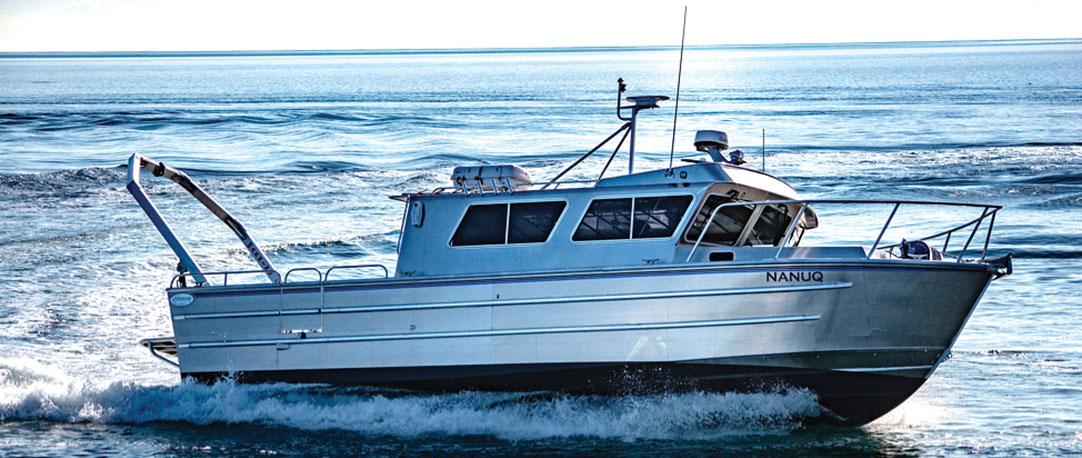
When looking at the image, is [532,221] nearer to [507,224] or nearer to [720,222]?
[507,224]

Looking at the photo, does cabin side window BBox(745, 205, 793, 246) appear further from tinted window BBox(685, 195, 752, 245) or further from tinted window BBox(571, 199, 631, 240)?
tinted window BBox(571, 199, 631, 240)

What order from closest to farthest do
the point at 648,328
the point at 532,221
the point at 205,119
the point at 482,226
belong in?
1. the point at 648,328
2. the point at 532,221
3. the point at 482,226
4. the point at 205,119

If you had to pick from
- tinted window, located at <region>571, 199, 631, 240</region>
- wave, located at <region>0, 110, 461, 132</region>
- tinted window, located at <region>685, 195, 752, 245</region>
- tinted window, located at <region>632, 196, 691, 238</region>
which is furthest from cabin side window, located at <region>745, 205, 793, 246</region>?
wave, located at <region>0, 110, 461, 132</region>

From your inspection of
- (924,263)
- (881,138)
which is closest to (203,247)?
(924,263)

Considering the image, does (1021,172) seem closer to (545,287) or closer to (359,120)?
(545,287)

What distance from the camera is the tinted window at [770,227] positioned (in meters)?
12.4

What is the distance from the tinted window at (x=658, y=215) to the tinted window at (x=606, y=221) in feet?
0.39

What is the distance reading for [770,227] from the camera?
41.0 feet

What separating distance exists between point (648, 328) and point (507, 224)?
2.14 metres

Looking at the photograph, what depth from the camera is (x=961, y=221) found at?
23.8m

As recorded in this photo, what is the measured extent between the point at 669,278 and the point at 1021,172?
23.8 metres

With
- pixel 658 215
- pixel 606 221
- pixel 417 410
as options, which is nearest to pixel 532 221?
pixel 606 221

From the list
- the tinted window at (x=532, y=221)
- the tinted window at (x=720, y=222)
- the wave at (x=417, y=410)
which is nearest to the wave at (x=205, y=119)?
the wave at (x=417, y=410)

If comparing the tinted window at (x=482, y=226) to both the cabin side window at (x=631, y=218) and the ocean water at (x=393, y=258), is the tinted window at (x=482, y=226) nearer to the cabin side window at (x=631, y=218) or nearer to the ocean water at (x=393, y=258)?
the cabin side window at (x=631, y=218)
